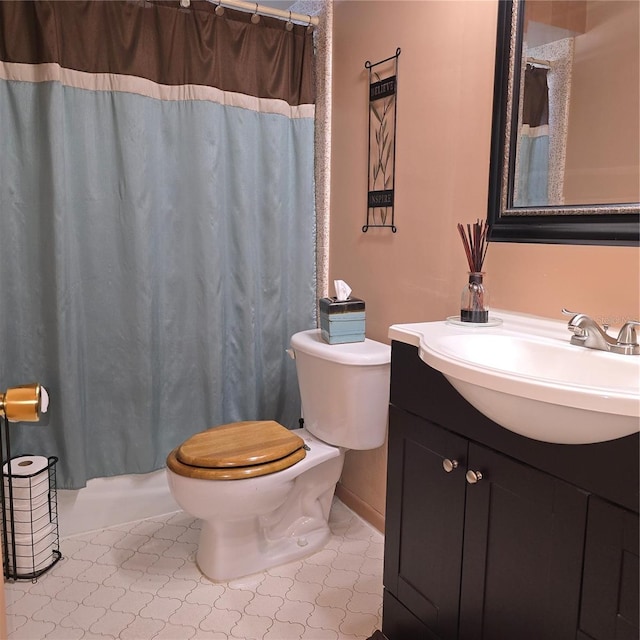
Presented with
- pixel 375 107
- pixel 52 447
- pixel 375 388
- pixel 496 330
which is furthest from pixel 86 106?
pixel 496 330

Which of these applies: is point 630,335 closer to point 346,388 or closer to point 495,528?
point 495,528

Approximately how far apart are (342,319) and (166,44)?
46.4 inches

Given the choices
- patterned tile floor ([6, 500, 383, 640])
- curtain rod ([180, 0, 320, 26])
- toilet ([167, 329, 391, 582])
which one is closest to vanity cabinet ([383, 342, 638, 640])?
patterned tile floor ([6, 500, 383, 640])

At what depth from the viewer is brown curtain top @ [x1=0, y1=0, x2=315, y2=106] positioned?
1.93 m

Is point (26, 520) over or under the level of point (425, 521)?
under

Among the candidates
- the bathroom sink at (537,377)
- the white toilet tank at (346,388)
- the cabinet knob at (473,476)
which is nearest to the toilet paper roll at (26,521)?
the white toilet tank at (346,388)

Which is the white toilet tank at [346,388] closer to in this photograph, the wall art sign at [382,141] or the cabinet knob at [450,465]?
the wall art sign at [382,141]

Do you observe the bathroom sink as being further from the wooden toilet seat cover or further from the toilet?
the wooden toilet seat cover

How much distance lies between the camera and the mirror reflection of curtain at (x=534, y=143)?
1477 mm

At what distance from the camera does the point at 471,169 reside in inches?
67.1

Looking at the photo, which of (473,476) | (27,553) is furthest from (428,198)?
(27,553)

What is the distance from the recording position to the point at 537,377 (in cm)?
95

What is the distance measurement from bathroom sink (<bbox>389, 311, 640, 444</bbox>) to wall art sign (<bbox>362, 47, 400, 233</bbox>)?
695 mm

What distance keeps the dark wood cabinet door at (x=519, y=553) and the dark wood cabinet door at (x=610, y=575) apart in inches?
0.8
